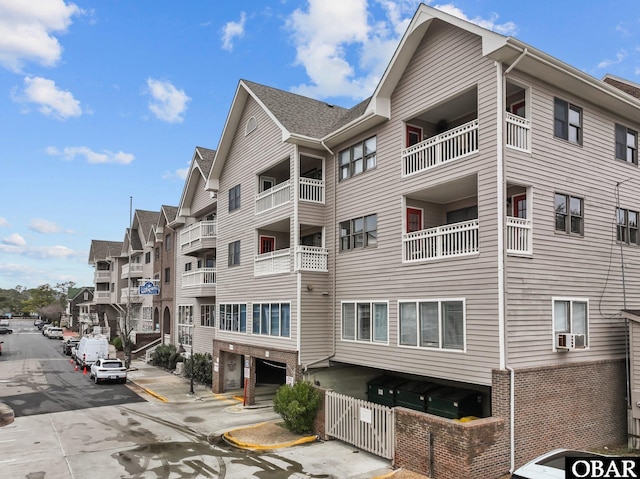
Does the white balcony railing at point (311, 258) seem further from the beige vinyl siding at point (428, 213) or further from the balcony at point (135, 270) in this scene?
the balcony at point (135, 270)

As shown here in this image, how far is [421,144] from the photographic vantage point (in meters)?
16.9

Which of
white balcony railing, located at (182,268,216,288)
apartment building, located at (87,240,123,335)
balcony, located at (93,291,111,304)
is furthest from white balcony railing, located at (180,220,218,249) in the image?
balcony, located at (93,291,111,304)

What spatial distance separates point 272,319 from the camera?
74.0ft

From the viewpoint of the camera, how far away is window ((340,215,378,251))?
19078 millimetres

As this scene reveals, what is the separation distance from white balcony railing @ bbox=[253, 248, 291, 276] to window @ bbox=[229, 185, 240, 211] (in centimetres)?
430

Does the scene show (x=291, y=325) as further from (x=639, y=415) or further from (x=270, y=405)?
(x=639, y=415)

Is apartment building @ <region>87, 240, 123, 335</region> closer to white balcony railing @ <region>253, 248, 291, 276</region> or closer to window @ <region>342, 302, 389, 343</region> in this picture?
white balcony railing @ <region>253, 248, 291, 276</region>

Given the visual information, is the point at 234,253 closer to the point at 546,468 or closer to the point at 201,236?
the point at 201,236

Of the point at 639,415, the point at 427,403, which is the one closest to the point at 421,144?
the point at 427,403

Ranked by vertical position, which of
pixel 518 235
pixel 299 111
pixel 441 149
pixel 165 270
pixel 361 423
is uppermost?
pixel 299 111

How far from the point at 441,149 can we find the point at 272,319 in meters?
10.9

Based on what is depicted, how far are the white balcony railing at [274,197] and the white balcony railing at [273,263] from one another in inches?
86.5

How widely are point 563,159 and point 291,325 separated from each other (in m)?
11.9

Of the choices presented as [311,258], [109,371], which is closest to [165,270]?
[109,371]
